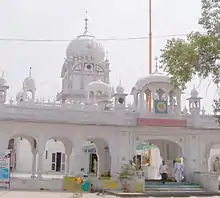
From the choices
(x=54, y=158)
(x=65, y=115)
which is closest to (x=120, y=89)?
(x=65, y=115)

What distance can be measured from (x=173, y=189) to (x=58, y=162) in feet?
57.1

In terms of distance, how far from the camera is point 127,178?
1881cm

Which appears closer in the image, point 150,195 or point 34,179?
point 150,195

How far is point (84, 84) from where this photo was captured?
33438 mm

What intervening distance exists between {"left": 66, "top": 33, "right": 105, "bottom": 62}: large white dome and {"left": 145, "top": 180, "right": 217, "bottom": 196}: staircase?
15.8m

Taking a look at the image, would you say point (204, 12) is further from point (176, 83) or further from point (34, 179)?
point (34, 179)

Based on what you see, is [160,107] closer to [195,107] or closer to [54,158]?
[195,107]

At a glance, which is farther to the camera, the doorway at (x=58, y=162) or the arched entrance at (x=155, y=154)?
the doorway at (x=58, y=162)

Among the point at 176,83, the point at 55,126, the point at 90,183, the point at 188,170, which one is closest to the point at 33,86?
the point at 55,126

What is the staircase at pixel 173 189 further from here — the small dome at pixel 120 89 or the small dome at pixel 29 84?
the small dome at pixel 29 84

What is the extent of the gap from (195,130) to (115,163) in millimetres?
4284

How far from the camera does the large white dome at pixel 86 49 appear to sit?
1356 inches

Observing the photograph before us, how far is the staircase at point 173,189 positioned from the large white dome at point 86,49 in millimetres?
15837

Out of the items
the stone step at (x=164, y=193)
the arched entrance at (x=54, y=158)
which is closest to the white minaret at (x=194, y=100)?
the stone step at (x=164, y=193)
